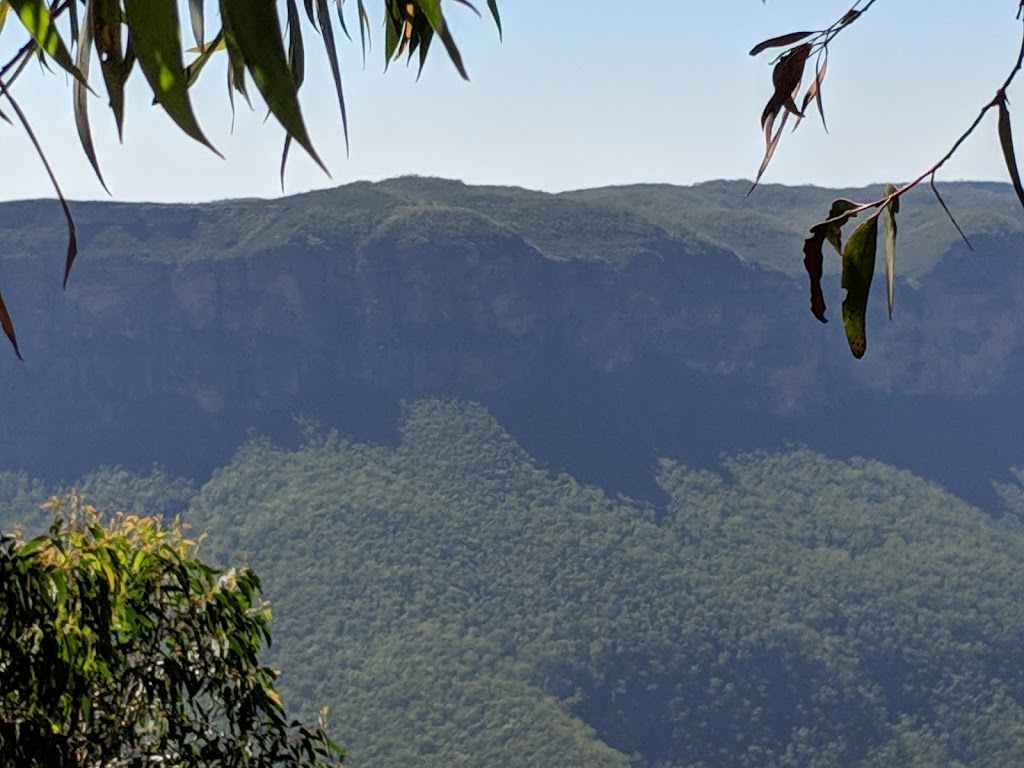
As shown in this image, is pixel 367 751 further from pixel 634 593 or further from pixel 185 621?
pixel 185 621

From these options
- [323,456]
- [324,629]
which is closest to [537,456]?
[323,456]

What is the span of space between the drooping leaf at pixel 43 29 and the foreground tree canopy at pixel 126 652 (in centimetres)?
218

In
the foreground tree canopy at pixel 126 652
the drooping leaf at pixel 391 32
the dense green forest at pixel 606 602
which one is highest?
the drooping leaf at pixel 391 32

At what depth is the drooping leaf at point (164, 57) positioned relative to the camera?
4.00 ft

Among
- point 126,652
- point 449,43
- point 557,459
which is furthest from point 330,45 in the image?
point 557,459

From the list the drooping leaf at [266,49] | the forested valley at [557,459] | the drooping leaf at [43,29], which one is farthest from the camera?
the forested valley at [557,459]

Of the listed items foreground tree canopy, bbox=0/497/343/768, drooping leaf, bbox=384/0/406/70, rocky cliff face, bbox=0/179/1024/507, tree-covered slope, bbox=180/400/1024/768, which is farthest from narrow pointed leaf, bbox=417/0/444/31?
rocky cliff face, bbox=0/179/1024/507

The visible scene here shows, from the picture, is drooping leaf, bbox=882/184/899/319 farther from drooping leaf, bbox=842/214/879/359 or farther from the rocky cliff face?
the rocky cliff face

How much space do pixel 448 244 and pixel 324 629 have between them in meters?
16.5

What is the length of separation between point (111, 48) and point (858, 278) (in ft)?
2.81

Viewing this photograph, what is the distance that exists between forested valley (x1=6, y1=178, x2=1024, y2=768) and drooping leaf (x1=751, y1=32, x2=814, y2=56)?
112 ft

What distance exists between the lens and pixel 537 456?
158ft

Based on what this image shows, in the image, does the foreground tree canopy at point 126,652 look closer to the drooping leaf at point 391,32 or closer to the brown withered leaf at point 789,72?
the drooping leaf at point 391,32

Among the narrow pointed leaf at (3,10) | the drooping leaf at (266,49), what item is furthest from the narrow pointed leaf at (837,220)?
the narrow pointed leaf at (3,10)
